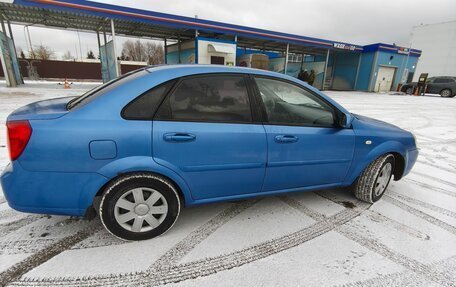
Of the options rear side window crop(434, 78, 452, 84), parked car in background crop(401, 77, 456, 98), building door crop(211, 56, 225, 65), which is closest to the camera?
building door crop(211, 56, 225, 65)

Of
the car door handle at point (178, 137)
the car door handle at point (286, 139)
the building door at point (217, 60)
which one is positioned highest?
the building door at point (217, 60)

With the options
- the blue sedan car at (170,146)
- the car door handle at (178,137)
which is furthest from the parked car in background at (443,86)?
the car door handle at (178,137)

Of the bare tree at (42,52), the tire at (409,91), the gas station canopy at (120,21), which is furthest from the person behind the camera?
the bare tree at (42,52)

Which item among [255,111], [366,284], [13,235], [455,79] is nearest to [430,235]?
[366,284]

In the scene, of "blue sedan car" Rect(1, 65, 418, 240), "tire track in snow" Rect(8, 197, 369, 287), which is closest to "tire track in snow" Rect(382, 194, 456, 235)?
"blue sedan car" Rect(1, 65, 418, 240)

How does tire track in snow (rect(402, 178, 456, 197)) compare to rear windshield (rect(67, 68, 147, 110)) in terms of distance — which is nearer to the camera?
rear windshield (rect(67, 68, 147, 110))

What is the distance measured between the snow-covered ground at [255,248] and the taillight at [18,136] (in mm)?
876

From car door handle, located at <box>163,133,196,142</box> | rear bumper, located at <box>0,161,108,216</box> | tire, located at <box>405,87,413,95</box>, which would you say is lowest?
tire, located at <box>405,87,413,95</box>

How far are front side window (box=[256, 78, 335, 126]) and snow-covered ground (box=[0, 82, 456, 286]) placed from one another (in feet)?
3.52

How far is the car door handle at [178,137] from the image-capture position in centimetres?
210

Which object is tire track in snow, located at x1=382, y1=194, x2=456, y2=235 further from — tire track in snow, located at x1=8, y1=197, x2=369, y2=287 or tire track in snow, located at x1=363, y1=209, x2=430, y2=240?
tire track in snow, located at x1=8, y1=197, x2=369, y2=287

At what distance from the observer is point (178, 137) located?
2.12m

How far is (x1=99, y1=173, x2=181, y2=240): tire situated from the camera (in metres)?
2.12

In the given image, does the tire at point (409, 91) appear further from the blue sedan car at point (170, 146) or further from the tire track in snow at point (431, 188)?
the blue sedan car at point (170, 146)
